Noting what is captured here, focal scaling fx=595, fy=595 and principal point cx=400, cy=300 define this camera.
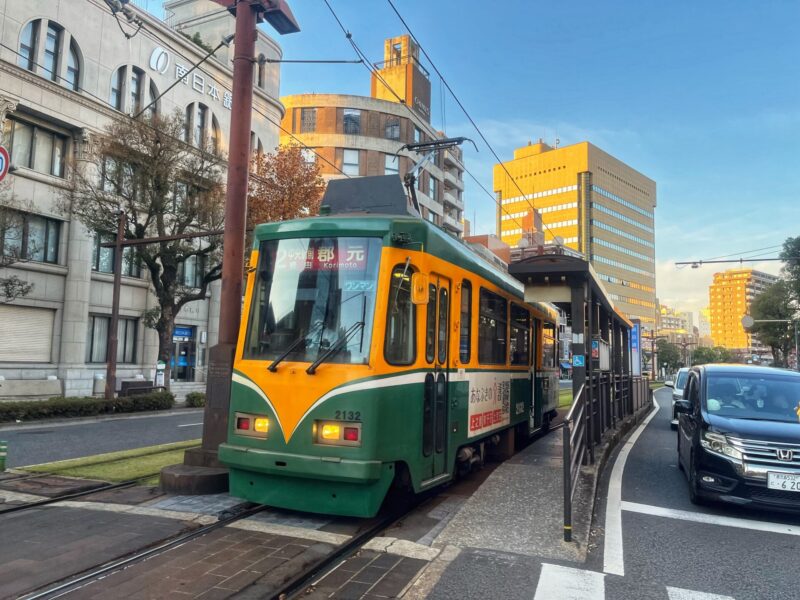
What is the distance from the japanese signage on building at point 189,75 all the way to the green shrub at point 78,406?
1421 centimetres

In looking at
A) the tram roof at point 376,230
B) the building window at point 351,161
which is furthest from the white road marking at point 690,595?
the building window at point 351,161

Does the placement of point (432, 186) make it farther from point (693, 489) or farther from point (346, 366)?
point (346, 366)

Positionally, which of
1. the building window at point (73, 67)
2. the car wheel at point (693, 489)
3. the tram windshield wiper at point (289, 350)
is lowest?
the car wheel at point (693, 489)

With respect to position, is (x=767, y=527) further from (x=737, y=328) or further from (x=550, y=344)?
(x=737, y=328)

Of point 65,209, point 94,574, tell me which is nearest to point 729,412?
point 94,574

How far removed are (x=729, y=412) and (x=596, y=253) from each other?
367 ft

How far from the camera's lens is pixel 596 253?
373 ft

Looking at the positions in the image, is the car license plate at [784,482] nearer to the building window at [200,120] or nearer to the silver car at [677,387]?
the silver car at [677,387]

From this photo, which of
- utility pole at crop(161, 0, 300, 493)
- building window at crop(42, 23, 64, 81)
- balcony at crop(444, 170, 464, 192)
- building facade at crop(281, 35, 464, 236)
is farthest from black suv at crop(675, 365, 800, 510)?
balcony at crop(444, 170, 464, 192)

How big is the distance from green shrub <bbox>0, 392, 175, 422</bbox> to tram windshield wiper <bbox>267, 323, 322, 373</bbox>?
1480cm

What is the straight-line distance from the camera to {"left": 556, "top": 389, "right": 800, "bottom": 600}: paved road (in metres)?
4.58

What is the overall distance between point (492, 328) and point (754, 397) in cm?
347

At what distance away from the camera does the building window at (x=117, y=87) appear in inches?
1088

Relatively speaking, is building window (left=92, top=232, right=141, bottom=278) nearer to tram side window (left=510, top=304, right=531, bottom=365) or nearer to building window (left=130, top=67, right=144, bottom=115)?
building window (left=130, top=67, right=144, bottom=115)
